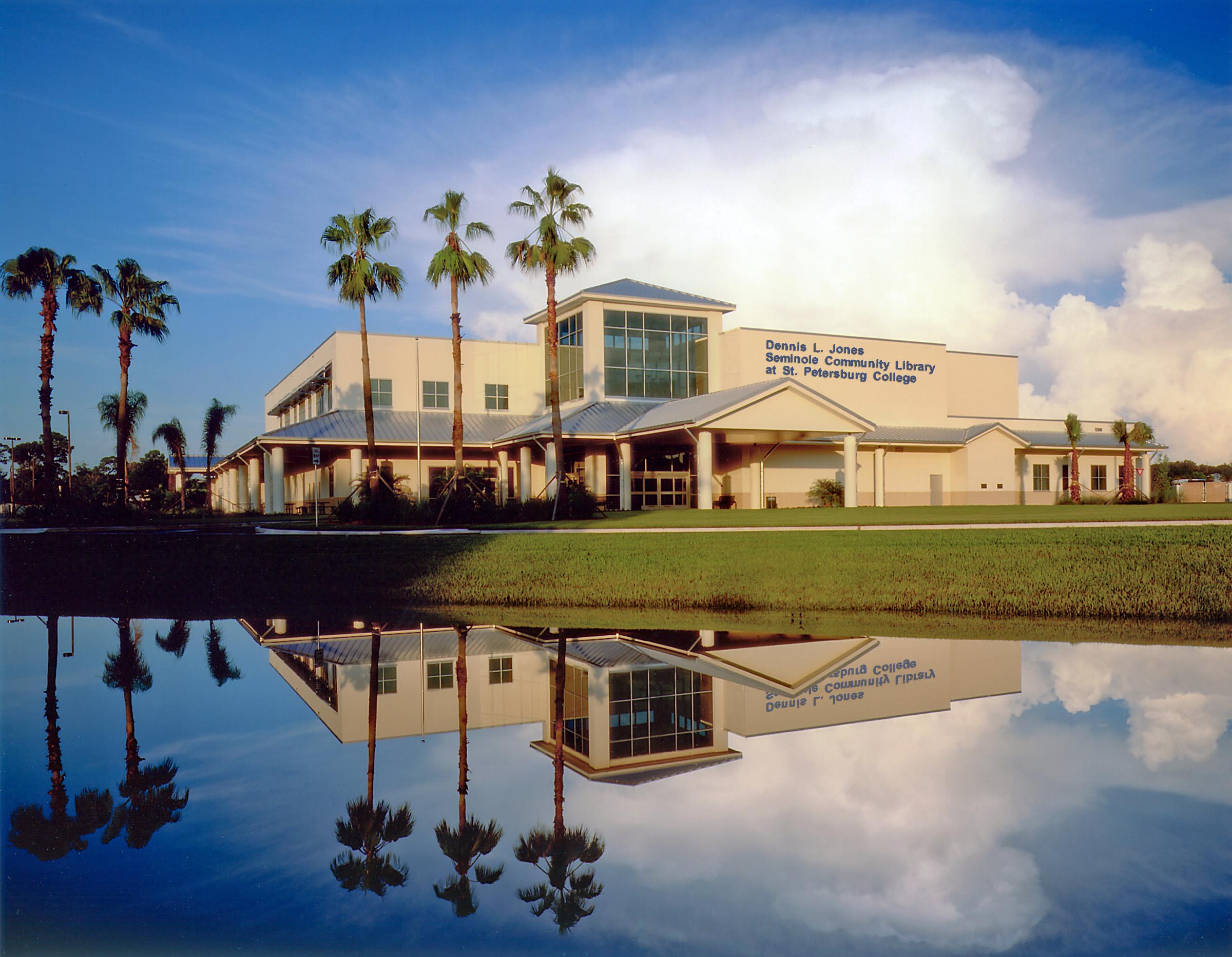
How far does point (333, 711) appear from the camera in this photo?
9898 mm

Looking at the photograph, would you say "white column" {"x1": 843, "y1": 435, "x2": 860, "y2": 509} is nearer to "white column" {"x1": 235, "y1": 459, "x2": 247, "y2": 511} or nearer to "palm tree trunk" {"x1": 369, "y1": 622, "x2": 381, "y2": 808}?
"palm tree trunk" {"x1": 369, "y1": 622, "x2": 381, "y2": 808}

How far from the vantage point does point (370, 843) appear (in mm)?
6117

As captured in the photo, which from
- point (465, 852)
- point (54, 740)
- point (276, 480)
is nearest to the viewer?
point (465, 852)

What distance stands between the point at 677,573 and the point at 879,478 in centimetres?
2602

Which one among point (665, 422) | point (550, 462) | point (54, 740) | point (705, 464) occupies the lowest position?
point (54, 740)

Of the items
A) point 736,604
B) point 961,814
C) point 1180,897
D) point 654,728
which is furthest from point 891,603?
point 1180,897

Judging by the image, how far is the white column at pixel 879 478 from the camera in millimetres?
41750

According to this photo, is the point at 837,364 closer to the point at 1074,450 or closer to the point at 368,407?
the point at 1074,450

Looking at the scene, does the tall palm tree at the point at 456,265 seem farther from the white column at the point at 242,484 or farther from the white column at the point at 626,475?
the white column at the point at 242,484

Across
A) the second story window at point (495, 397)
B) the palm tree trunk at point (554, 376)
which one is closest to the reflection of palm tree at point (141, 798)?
the palm tree trunk at point (554, 376)

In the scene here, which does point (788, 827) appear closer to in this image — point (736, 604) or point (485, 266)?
point (736, 604)

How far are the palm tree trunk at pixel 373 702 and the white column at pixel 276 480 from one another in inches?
1023

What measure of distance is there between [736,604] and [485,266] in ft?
63.0

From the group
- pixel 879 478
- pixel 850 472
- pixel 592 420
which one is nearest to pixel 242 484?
pixel 592 420
